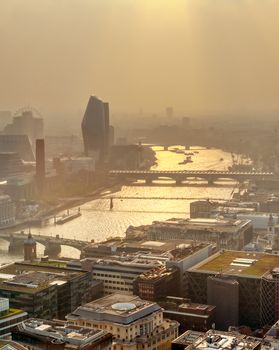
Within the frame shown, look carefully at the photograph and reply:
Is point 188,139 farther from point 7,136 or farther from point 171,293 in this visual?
point 171,293

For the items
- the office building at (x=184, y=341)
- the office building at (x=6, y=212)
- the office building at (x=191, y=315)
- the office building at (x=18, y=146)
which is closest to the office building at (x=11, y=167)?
the office building at (x=18, y=146)

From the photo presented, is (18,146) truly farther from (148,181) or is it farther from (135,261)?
(135,261)

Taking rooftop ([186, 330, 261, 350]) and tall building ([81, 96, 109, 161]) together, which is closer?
rooftop ([186, 330, 261, 350])

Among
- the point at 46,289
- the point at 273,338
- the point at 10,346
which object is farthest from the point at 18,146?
the point at 10,346

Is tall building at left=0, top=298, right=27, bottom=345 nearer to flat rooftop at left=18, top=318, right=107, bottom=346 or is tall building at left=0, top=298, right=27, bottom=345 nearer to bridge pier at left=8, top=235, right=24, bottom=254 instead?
flat rooftop at left=18, top=318, right=107, bottom=346

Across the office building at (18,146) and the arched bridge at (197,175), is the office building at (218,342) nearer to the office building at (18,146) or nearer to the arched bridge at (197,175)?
the arched bridge at (197,175)

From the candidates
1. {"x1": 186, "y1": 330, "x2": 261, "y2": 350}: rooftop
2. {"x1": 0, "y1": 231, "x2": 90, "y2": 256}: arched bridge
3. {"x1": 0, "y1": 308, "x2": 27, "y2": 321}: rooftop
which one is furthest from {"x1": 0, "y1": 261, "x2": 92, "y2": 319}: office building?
{"x1": 0, "y1": 231, "x2": 90, "y2": 256}: arched bridge

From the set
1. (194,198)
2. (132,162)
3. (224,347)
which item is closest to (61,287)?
(224,347)
